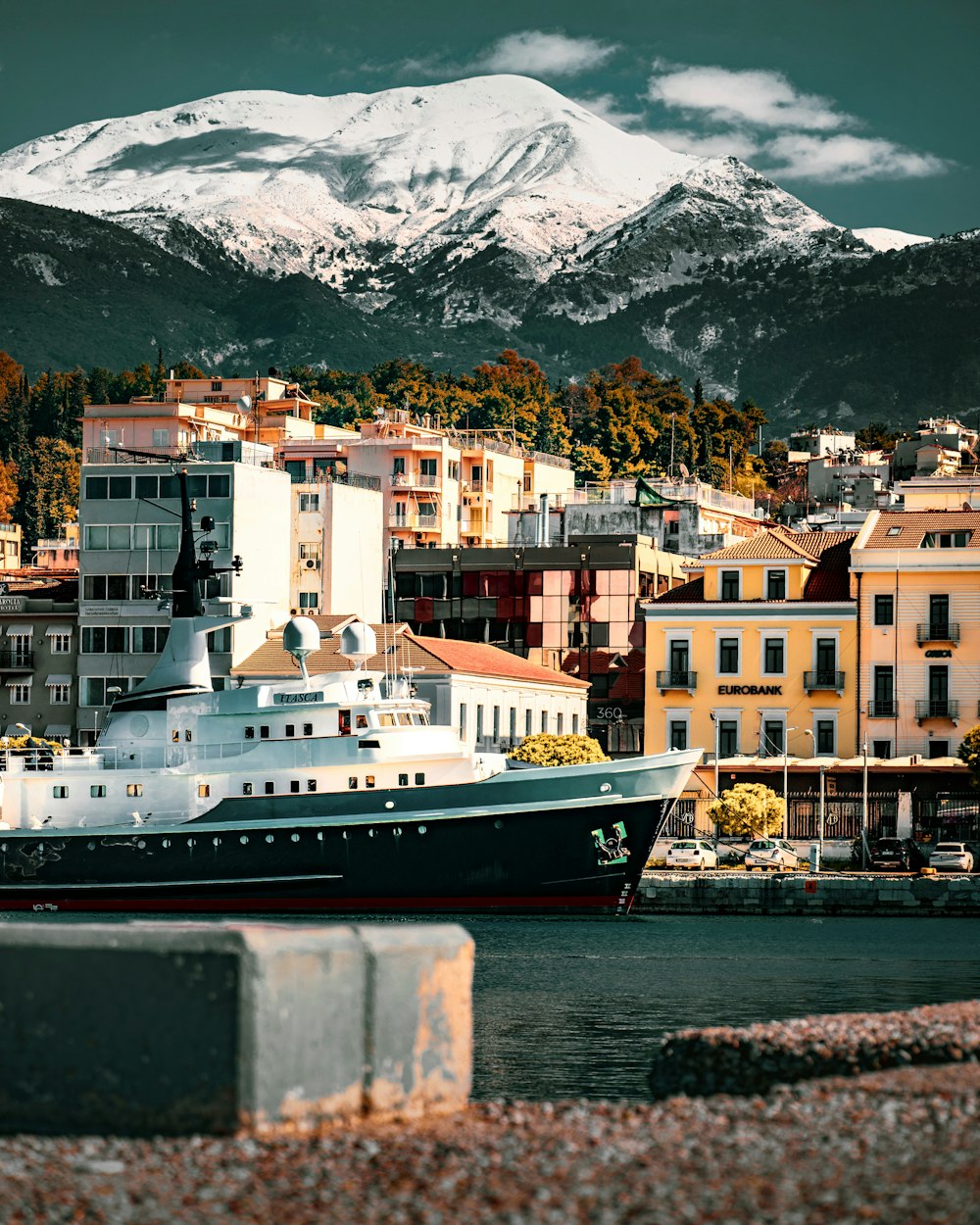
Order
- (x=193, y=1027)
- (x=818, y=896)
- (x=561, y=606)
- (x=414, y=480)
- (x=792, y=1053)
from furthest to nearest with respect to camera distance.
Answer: (x=414, y=480)
(x=561, y=606)
(x=818, y=896)
(x=792, y=1053)
(x=193, y=1027)

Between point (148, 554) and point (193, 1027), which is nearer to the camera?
point (193, 1027)

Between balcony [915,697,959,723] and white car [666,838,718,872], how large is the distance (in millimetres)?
11065

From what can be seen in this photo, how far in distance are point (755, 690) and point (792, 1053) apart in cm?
5834

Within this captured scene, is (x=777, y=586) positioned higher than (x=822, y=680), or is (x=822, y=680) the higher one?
(x=777, y=586)

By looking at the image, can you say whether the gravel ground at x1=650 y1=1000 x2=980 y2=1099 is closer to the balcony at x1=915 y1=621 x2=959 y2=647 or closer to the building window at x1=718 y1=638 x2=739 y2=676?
the balcony at x1=915 y1=621 x2=959 y2=647

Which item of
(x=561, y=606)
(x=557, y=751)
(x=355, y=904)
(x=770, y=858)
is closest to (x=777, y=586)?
(x=557, y=751)

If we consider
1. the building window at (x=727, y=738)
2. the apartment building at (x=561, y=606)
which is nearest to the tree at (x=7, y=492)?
the apartment building at (x=561, y=606)

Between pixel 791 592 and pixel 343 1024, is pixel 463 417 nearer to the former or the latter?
pixel 791 592

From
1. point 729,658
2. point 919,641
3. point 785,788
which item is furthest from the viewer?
point 729,658

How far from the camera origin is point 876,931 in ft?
181

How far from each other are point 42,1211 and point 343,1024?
10.7 ft

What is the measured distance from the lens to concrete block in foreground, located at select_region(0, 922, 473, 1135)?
14.8 meters

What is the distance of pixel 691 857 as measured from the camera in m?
67.9

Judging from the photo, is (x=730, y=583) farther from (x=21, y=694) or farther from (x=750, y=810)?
(x=21, y=694)
